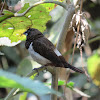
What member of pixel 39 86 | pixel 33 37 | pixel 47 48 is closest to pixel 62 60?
pixel 47 48

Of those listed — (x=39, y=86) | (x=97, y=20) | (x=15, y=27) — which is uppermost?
(x=39, y=86)

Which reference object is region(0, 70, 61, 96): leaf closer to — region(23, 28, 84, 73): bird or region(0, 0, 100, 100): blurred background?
region(23, 28, 84, 73): bird

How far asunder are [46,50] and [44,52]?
0.05 feet

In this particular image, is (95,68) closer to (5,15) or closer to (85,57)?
(85,57)

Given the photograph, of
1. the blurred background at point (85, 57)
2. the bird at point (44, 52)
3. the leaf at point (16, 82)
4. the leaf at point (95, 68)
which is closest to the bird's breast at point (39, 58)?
the bird at point (44, 52)

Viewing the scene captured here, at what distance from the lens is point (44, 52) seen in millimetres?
906

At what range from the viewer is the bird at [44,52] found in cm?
87

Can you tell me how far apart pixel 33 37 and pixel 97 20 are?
5.02 ft

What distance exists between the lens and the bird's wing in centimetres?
87

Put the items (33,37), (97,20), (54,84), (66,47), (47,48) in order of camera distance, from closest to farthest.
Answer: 1. (54,84)
2. (47,48)
3. (33,37)
4. (66,47)
5. (97,20)

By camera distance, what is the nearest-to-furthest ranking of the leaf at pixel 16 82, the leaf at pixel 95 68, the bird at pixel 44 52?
the leaf at pixel 16 82 < the bird at pixel 44 52 < the leaf at pixel 95 68

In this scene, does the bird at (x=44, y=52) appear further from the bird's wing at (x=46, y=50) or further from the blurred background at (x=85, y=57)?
the blurred background at (x=85, y=57)

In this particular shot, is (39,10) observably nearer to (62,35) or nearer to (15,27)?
(15,27)

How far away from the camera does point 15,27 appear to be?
1.00 m
